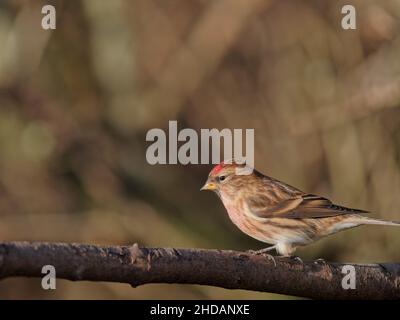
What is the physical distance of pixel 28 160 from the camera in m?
7.61

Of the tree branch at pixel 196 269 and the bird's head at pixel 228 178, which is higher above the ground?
the bird's head at pixel 228 178

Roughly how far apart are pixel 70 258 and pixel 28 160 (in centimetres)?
435

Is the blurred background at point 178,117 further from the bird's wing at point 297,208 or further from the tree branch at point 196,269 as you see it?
the tree branch at point 196,269

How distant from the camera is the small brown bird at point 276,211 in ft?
17.6

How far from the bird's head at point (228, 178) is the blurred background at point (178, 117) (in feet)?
5.91

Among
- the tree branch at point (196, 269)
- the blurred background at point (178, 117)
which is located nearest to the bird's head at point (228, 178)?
the tree branch at point (196, 269)

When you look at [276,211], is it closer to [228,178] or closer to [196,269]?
[228,178]

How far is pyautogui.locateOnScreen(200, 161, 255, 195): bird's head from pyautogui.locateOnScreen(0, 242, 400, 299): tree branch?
1.47 metres

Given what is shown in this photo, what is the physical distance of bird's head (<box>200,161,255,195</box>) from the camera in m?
5.64

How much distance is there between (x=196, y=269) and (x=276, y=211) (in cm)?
189

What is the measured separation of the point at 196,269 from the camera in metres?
3.68

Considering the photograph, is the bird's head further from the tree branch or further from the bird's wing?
the tree branch
